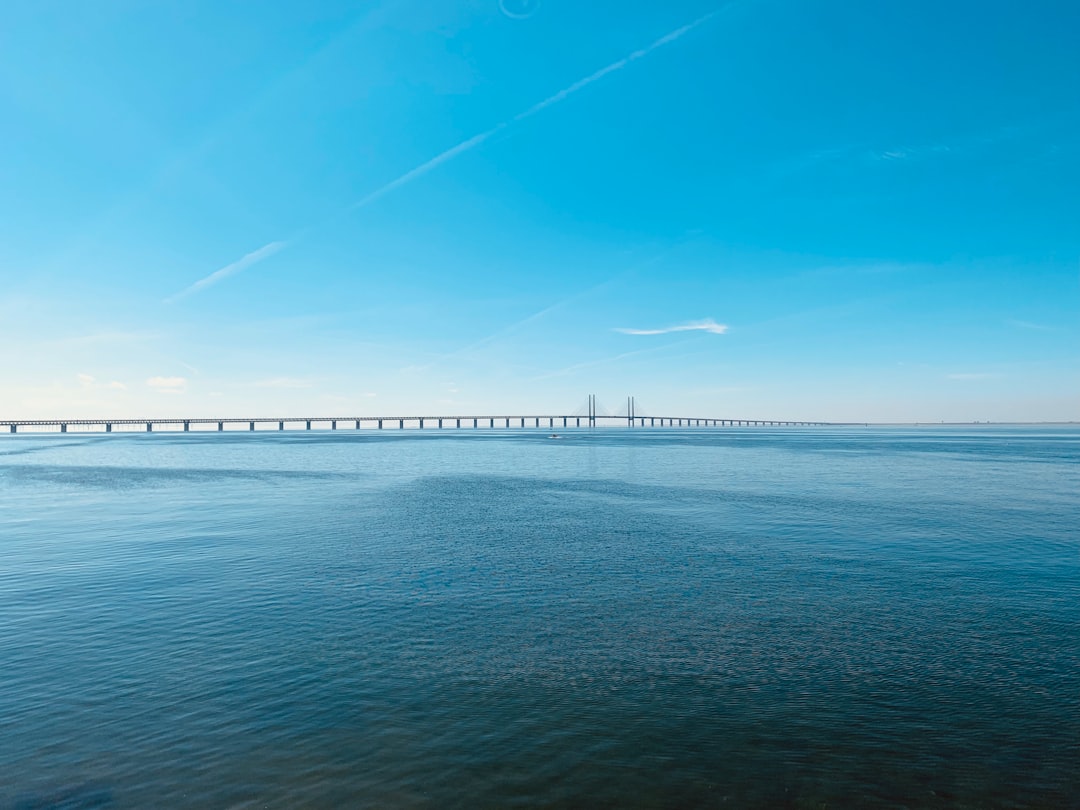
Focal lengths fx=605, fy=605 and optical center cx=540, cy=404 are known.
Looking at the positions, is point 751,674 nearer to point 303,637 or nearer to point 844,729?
point 844,729

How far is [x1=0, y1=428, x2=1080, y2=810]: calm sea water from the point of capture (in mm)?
8562

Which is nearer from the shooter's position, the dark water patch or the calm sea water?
the calm sea water

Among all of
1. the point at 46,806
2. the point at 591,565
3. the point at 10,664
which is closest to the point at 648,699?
the point at 46,806

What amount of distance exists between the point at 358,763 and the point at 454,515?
24.4 metres

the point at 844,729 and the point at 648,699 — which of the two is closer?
the point at 844,729

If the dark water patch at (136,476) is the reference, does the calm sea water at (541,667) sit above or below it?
below

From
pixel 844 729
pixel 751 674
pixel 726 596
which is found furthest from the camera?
pixel 726 596

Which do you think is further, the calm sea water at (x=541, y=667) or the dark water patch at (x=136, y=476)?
the dark water patch at (x=136, y=476)

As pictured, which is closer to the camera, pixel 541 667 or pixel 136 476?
pixel 541 667

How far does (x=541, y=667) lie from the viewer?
12328 mm

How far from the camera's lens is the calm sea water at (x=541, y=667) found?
8562 mm

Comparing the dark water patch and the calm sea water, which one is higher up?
the dark water patch

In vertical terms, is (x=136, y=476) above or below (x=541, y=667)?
above

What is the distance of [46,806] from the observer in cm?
786
